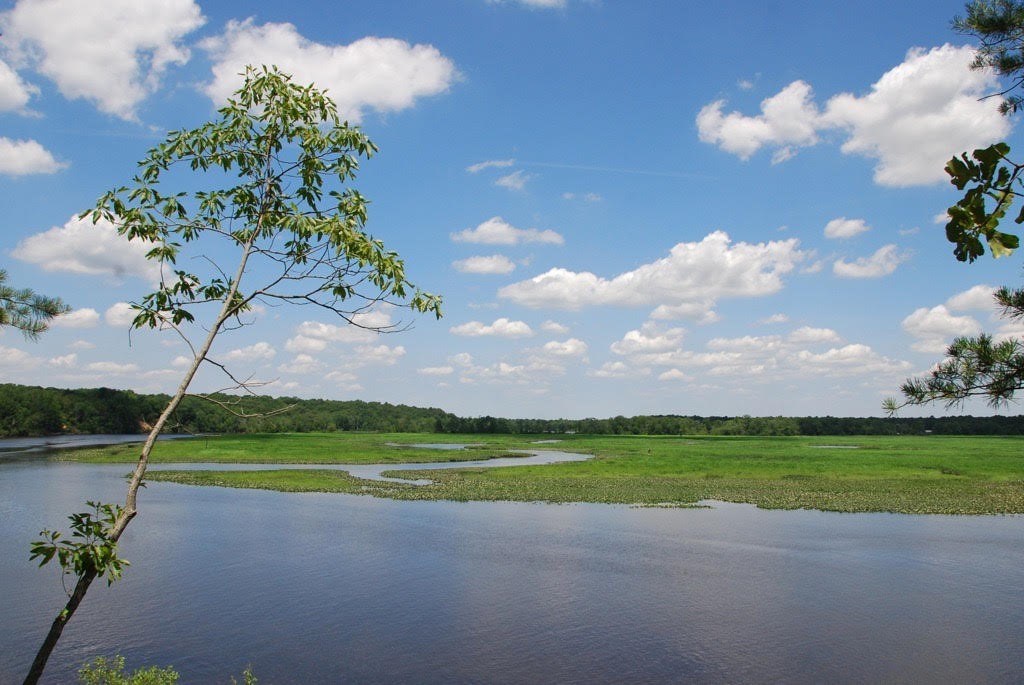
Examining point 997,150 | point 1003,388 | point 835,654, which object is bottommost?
point 835,654

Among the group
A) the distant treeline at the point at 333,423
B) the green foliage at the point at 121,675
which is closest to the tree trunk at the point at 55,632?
the green foliage at the point at 121,675

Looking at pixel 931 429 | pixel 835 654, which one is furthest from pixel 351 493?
pixel 931 429

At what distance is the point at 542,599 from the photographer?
68.0 ft

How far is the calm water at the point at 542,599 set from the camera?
1577 centimetres

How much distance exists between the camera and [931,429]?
518 ft

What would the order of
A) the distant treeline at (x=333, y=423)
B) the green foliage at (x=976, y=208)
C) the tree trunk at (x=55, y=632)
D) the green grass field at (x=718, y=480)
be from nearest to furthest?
the green foliage at (x=976, y=208), the tree trunk at (x=55, y=632), the green grass field at (x=718, y=480), the distant treeline at (x=333, y=423)

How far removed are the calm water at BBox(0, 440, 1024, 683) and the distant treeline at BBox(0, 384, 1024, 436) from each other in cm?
10521

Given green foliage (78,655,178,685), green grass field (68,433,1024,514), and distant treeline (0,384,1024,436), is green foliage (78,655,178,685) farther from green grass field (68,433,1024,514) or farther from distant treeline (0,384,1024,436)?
distant treeline (0,384,1024,436)

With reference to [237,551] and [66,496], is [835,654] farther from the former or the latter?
[66,496]

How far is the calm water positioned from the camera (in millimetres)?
15766

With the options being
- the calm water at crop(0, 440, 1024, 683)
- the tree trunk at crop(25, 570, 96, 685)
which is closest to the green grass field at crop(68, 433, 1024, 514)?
the calm water at crop(0, 440, 1024, 683)

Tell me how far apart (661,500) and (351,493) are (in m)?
18.2

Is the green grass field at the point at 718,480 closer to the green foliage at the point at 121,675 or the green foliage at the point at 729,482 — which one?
the green foliage at the point at 729,482

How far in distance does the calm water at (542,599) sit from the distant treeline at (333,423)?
10521 centimetres
